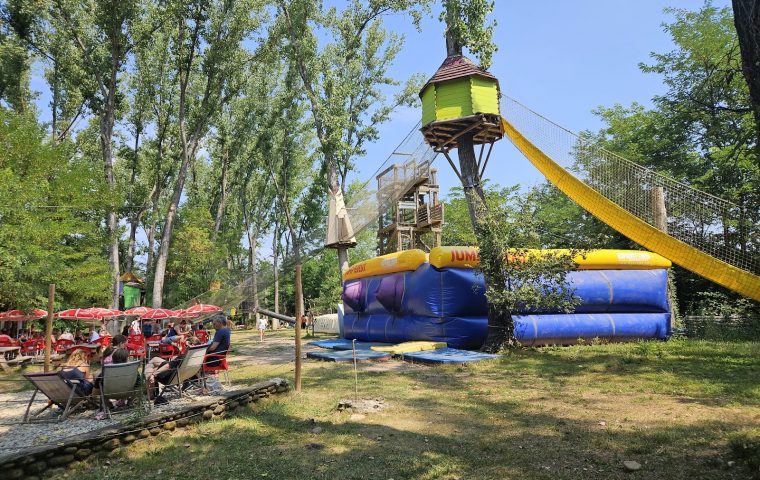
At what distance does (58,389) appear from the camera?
6.46m

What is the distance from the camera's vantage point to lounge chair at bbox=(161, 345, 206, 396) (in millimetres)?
7297

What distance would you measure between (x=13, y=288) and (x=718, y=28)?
29141 mm

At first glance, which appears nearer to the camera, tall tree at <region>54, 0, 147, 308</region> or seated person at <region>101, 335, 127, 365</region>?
seated person at <region>101, 335, 127, 365</region>

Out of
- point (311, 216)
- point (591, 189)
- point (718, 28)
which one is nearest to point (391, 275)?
point (591, 189)

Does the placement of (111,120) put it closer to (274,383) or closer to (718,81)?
(274,383)

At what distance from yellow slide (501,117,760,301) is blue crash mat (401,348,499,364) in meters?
4.65

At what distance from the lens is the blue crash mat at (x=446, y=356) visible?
11166 mm

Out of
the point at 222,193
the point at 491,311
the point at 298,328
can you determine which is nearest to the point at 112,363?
the point at 298,328

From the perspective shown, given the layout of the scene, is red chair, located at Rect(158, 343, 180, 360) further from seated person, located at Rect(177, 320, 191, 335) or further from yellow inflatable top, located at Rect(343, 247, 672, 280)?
yellow inflatable top, located at Rect(343, 247, 672, 280)

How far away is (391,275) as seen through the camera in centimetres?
1588

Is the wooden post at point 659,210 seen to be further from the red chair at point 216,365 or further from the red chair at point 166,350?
the red chair at point 166,350

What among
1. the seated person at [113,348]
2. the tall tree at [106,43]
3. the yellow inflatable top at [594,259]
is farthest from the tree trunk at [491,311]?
the tall tree at [106,43]

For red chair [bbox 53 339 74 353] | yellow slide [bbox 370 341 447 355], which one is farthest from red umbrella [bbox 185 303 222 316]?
yellow slide [bbox 370 341 447 355]

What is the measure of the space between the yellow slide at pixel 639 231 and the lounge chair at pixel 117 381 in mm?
11106
